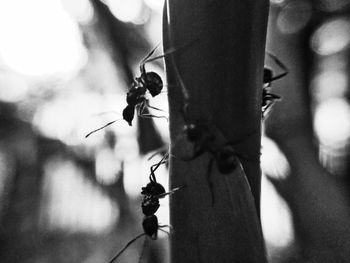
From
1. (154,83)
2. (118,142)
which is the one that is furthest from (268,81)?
(118,142)

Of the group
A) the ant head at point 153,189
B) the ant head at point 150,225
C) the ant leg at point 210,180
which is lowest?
the ant head at point 150,225

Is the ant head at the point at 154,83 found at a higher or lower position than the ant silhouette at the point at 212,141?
higher

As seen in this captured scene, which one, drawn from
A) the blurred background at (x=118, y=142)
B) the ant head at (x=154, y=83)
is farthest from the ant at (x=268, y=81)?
the blurred background at (x=118, y=142)

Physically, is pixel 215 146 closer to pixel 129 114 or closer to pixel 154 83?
pixel 154 83

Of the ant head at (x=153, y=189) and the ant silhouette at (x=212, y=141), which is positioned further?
the ant head at (x=153, y=189)

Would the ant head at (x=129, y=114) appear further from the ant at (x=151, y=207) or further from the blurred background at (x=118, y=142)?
the blurred background at (x=118, y=142)

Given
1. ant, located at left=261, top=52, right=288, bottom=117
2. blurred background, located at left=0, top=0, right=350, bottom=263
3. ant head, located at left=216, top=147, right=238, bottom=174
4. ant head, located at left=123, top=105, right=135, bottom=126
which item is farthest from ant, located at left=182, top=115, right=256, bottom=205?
blurred background, located at left=0, top=0, right=350, bottom=263

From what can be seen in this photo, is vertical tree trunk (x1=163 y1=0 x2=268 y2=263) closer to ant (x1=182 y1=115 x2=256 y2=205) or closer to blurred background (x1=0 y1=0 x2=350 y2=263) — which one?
ant (x1=182 y1=115 x2=256 y2=205)
